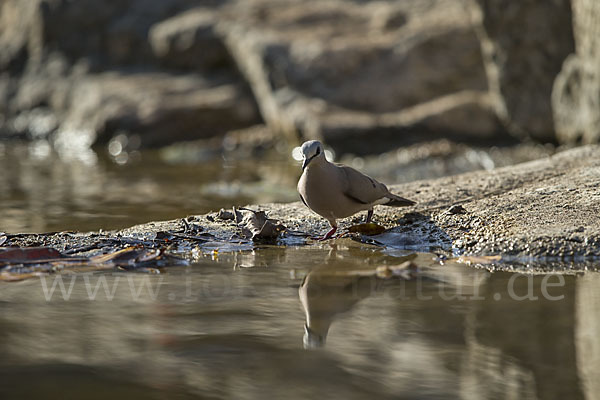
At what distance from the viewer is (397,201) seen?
18.0ft

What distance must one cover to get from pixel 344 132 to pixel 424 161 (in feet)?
4.53

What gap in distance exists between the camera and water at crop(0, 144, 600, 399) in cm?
297

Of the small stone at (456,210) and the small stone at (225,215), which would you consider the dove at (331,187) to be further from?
the small stone at (225,215)

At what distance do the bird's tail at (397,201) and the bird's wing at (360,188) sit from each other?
16 centimetres

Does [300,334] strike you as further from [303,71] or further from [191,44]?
[191,44]

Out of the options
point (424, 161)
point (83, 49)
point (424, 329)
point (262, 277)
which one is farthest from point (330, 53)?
point (424, 329)

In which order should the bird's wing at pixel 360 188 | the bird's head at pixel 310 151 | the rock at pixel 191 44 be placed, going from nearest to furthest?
1. the bird's head at pixel 310 151
2. the bird's wing at pixel 360 188
3. the rock at pixel 191 44

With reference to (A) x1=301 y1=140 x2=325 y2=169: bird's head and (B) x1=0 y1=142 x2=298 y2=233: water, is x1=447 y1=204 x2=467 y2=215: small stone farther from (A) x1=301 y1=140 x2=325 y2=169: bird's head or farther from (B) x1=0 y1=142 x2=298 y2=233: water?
(B) x1=0 y1=142 x2=298 y2=233: water

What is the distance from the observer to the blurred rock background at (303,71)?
10.6 meters

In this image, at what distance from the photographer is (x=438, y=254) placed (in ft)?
16.0

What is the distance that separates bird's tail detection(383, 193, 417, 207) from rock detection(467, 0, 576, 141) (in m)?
5.56

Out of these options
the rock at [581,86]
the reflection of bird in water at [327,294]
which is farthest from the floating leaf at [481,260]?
the rock at [581,86]

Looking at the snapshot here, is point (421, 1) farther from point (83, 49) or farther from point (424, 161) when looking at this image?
→ point (83, 49)

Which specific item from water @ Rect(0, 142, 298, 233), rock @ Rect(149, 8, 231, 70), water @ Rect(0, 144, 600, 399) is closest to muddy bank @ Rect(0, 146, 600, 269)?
water @ Rect(0, 144, 600, 399)
